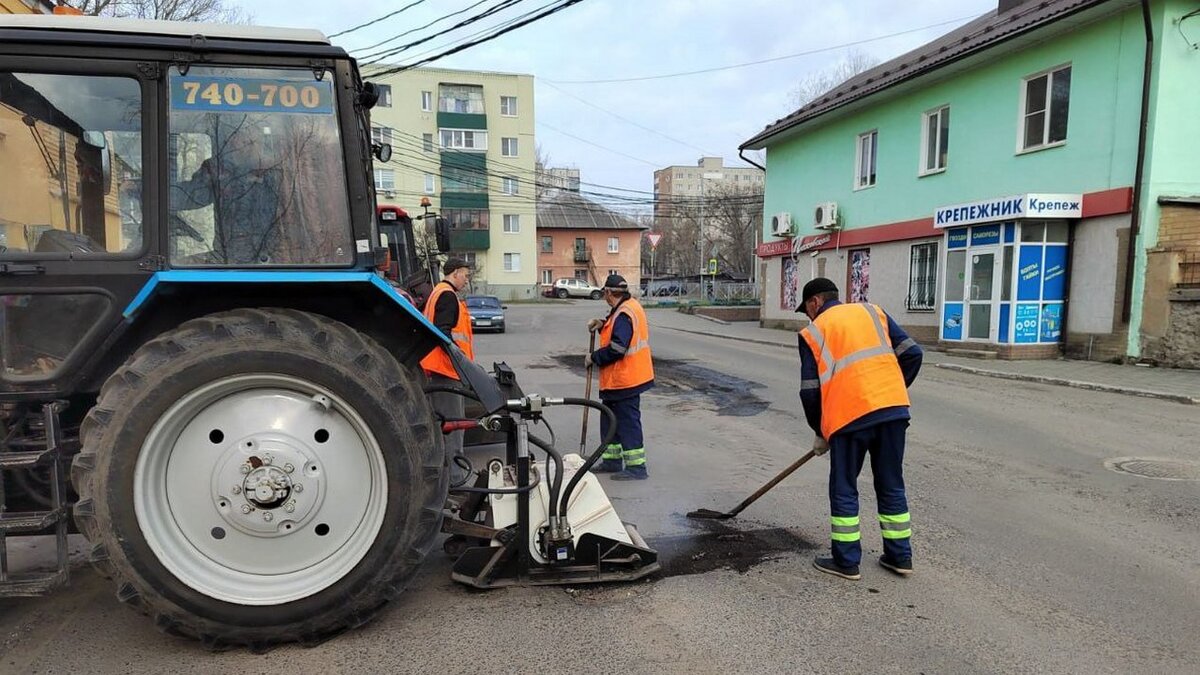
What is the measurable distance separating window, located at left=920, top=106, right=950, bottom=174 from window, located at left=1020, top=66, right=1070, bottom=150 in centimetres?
209

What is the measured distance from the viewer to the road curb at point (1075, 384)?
9398 mm

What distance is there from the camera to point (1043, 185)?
1389cm

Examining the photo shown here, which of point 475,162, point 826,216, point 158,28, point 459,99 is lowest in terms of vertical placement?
point 158,28

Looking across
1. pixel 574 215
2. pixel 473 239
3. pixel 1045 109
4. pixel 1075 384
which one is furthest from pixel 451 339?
pixel 574 215

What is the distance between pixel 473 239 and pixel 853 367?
46.7 meters

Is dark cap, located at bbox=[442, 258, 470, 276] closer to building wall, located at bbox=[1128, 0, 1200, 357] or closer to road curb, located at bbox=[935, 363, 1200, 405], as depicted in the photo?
road curb, located at bbox=[935, 363, 1200, 405]

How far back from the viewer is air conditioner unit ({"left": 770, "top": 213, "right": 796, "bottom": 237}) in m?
22.6

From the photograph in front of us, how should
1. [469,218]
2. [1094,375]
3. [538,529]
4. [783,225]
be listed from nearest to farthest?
[538,529] → [1094,375] → [783,225] → [469,218]

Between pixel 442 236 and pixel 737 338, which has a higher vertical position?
pixel 442 236

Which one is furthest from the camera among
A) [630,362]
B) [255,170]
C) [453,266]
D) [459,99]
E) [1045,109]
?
[459,99]

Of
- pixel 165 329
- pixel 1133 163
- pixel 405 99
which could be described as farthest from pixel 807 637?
pixel 405 99

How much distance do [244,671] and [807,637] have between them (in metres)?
2.41

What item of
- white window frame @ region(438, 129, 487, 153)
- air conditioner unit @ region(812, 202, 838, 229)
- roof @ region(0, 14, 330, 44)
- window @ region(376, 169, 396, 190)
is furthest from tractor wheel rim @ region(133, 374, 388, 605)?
white window frame @ region(438, 129, 487, 153)

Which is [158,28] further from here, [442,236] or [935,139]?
[935,139]
